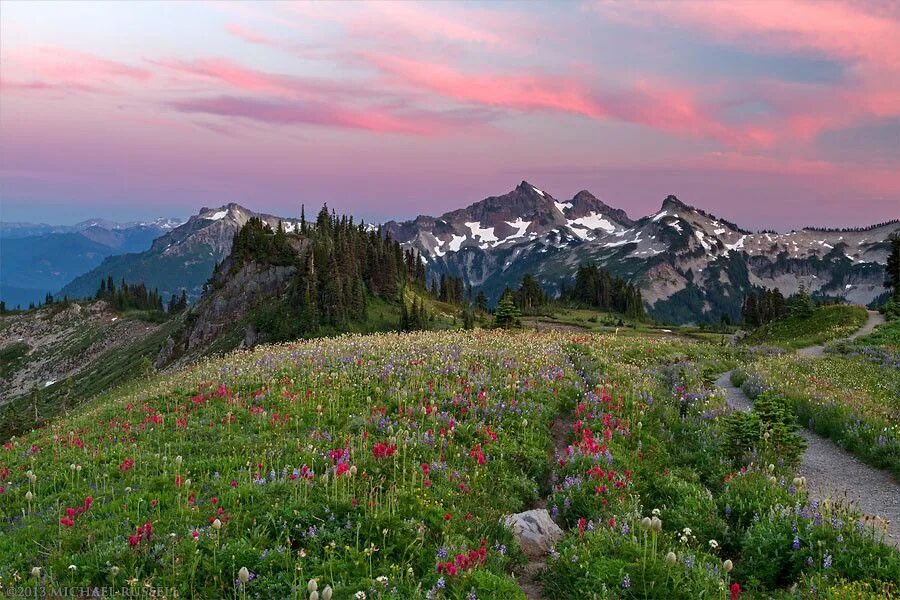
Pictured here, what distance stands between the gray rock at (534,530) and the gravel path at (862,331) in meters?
30.9

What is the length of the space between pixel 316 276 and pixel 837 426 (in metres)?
94.4

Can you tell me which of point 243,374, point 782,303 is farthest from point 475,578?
point 782,303

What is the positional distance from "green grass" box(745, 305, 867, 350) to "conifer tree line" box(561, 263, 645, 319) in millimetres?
96011

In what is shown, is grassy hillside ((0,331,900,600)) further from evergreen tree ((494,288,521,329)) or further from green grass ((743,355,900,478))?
evergreen tree ((494,288,521,329))

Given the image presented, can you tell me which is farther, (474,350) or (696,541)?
(474,350)

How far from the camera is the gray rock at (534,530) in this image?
926cm

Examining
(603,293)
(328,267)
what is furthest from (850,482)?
(603,293)

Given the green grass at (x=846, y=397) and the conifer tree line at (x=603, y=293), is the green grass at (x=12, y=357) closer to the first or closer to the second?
Result: the conifer tree line at (x=603, y=293)

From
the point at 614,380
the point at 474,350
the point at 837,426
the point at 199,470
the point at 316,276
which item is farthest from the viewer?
the point at 316,276

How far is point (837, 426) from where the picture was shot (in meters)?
15.5

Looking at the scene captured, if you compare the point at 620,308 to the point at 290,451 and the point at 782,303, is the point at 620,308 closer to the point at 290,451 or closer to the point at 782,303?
the point at 782,303

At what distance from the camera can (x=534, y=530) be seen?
9.56 m

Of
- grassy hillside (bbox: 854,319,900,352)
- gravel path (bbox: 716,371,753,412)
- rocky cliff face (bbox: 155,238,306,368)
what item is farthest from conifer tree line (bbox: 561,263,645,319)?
gravel path (bbox: 716,371,753,412)

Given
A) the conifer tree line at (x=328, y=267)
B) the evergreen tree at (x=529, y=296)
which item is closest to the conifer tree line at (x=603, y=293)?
the evergreen tree at (x=529, y=296)
